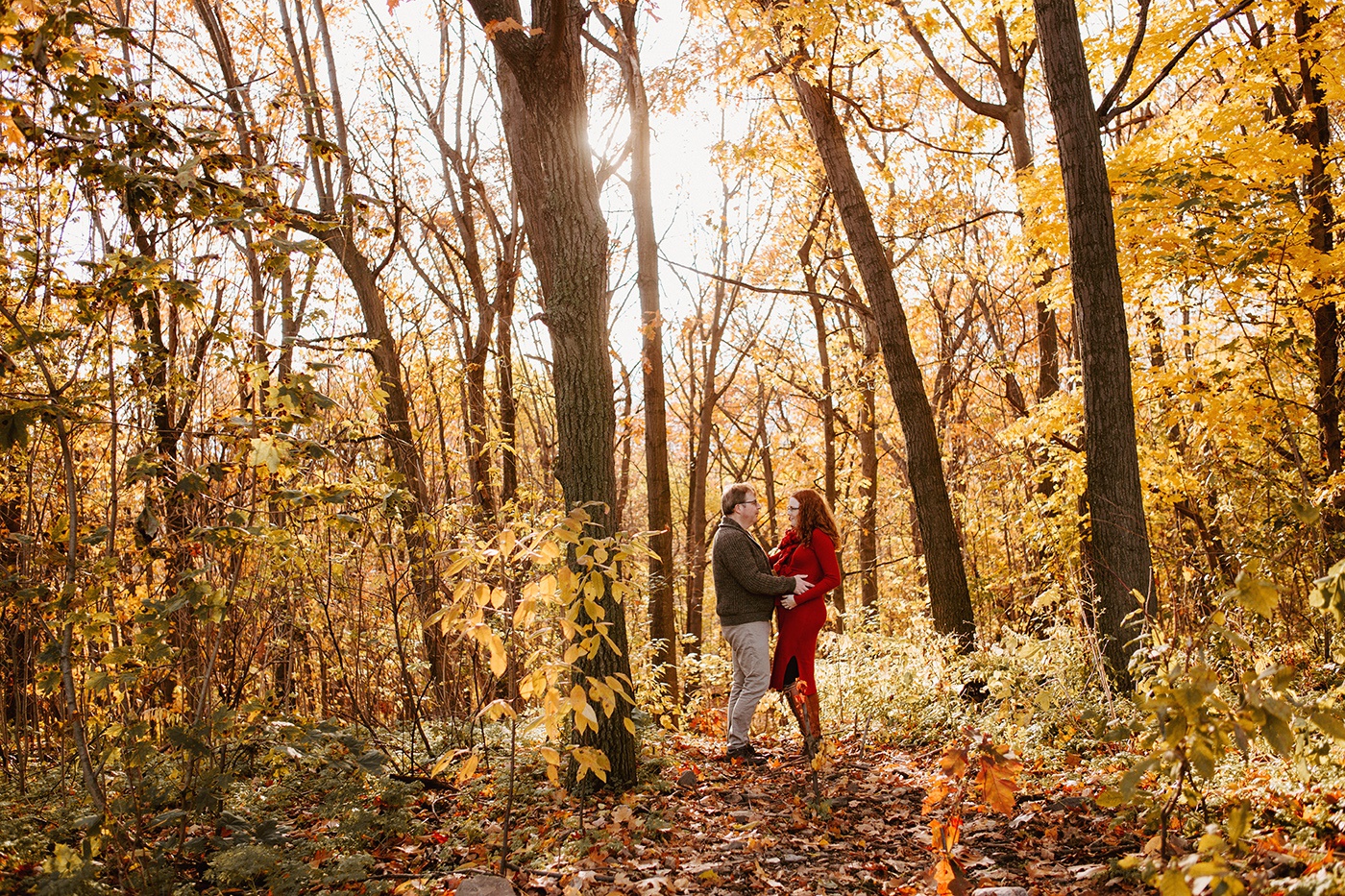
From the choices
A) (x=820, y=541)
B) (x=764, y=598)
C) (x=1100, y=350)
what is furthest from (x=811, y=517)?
(x=1100, y=350)

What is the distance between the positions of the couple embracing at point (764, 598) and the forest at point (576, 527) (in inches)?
19.2

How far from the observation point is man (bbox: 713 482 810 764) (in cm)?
598

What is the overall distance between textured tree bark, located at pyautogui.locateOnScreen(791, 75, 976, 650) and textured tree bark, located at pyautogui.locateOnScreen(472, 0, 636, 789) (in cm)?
365

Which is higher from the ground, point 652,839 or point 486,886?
point 486,886

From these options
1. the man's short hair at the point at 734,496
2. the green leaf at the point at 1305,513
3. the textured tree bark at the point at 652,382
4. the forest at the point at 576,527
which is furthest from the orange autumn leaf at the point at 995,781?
the textured tree bark at the point at 652,382

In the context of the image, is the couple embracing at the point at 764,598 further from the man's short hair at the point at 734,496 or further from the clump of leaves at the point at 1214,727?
the clump of leaves at the point at 1214,727

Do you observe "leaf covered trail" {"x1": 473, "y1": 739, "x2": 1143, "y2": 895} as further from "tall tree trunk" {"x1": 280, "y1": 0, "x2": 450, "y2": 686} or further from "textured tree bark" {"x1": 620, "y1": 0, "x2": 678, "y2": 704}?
"textured tree bark" {"x1": 620, "y1": 0, "x2": 678, "y2": 704}

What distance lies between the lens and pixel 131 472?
356cm

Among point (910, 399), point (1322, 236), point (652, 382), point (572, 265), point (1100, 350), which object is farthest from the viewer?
point (652, 382)

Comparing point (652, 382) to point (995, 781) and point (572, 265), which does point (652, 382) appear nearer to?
point (572, 265)

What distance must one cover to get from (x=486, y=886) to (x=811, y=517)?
11.4ft

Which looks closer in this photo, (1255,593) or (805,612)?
(1255,593)

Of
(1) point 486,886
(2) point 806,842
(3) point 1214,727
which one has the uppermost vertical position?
(3) point 1214,727

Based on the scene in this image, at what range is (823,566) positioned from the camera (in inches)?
241
